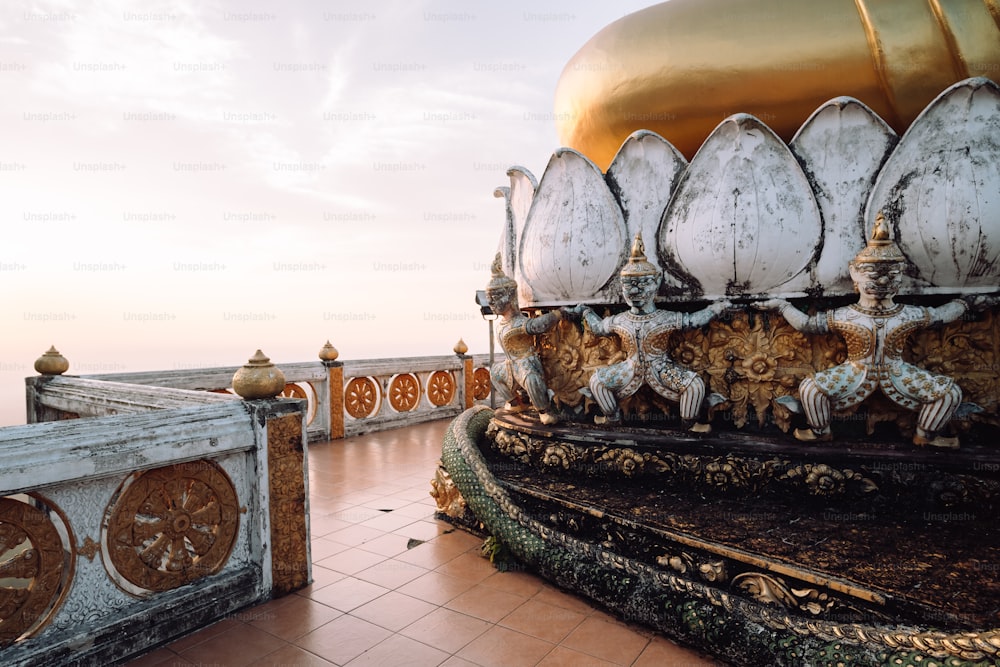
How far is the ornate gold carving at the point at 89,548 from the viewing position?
2707mm

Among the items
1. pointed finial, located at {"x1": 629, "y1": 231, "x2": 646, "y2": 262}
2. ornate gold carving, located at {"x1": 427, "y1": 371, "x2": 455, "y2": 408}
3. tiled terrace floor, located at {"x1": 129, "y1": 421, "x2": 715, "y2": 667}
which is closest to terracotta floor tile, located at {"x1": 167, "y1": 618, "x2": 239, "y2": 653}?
tiled terrace floor, located at {"x1": 129, "y1": 421, "x2": 715, "y2": 667}

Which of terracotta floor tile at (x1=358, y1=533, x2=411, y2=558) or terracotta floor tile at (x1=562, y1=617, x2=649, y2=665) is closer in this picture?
terracotta floor tile at (x1=562, y1=617, x2=649, y2=665)

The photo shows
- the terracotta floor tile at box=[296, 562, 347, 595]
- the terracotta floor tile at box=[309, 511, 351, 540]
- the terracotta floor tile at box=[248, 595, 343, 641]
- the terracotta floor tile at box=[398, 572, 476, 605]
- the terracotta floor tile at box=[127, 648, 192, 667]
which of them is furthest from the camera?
the terracotta floor tile at box=[309, 511, 351, 540]

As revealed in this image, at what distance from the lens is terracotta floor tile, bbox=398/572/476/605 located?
11.7 ft

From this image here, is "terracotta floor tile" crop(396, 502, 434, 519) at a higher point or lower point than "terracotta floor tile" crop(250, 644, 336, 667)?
lower

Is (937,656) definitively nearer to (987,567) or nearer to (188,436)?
(987,567)

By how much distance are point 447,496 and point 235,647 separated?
220 centimetres

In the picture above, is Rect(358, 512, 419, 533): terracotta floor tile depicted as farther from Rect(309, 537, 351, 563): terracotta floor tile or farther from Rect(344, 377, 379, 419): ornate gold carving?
Rect(344, 377, 379, 419): ornate gold carving

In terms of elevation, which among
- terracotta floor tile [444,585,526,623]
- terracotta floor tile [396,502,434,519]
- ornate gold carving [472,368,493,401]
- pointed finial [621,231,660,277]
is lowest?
terracotta floor tile [444,585,526,623]

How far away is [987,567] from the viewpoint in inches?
110

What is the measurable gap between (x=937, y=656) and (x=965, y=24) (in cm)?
434

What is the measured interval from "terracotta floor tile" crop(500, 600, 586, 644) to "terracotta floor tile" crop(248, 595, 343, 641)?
1.03 meters

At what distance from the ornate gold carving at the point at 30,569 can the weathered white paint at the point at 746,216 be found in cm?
423

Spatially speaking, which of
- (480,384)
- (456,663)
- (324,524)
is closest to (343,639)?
(456,663)
